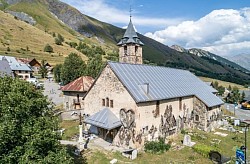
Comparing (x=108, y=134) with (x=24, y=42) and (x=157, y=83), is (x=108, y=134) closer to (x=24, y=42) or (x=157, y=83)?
(x=157, y=83)

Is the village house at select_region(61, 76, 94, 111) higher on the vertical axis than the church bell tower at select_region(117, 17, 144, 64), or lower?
lower

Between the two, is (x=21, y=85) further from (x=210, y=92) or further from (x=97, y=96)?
(x=210, y=92)

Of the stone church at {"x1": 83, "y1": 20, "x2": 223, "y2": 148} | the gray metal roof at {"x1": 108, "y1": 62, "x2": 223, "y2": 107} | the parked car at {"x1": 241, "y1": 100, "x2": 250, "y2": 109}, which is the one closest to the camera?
the stone church at {"x1": 83, "y1": 20, "x2": 223, "y2": 148}

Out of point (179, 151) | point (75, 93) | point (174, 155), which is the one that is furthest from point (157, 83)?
→ point (75, 93)

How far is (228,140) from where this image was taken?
36.8 meters

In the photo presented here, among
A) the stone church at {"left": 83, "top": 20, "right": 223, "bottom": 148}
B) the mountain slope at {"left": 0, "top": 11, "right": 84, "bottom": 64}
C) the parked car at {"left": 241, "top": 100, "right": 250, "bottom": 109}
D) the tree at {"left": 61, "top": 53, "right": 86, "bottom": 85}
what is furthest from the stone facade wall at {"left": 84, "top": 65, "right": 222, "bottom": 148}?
the mountain slope at {"left": 0, "top": 11, "right": 84, "bottom": 64}

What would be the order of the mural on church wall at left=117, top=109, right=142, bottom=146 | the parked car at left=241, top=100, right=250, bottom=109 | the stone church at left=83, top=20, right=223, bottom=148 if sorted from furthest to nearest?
the parked car at left=241, top=100, right=250, bottom=109
the stone church at left=83, top=20, right=223, bottom=148
the mural on church wall at left=117, top=109, right=142, bottom=146

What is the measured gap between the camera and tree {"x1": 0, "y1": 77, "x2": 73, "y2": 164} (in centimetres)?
1554

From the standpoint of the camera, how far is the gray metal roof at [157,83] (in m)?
30.9

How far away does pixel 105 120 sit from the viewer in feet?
101

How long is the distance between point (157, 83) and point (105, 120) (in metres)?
9.96

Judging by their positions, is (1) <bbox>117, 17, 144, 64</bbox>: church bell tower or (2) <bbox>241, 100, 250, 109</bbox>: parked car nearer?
(1) <bbox>117, 17, 144, 64</bbox>: church bell tower

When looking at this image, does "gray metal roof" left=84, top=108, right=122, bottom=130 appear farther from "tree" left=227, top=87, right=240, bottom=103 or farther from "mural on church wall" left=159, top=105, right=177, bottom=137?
"tree" left=227, top=87, right=240, bottom=103

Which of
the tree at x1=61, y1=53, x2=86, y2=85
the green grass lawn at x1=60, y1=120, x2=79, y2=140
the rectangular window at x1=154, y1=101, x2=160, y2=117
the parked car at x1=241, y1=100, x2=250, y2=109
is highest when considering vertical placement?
the tree at x1=61, y1=53, x2=86, y2=85
